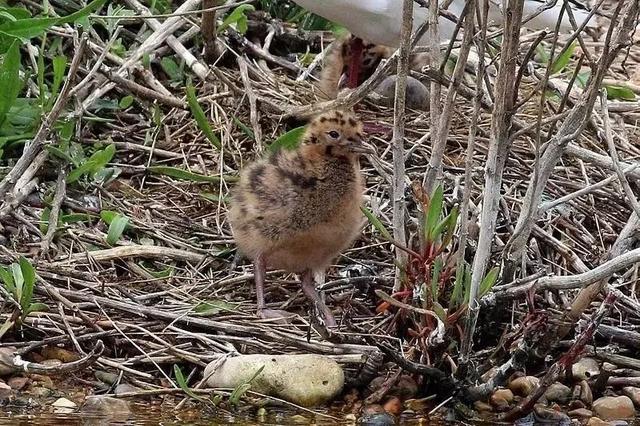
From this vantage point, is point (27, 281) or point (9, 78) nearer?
point (27, 281)

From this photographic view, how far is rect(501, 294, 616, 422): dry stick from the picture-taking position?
11.5 feet

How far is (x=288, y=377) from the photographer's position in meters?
3.67

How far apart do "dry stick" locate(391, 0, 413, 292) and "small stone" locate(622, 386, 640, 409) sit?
Result: 0.78 m

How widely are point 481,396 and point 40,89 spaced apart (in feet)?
7.84

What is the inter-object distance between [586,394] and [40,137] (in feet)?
7.35

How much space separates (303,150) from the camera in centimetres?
435

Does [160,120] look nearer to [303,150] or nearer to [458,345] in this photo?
[303,150]

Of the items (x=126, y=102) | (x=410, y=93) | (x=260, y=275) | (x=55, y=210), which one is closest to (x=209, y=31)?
(x=126, y=102)

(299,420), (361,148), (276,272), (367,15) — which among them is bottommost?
(299,420)

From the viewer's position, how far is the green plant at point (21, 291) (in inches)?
153

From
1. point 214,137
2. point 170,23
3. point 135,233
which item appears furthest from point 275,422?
point 170,23

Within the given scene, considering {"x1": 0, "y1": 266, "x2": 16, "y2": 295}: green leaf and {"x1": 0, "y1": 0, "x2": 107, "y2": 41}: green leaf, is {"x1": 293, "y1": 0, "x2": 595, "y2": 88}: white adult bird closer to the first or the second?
{"x1": 0, "y1": 0, "x2": 107, "y2": 41}: green leaf

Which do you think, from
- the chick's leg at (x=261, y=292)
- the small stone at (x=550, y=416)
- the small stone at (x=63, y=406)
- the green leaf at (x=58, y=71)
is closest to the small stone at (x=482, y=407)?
the small stone at (x=550, y=416)

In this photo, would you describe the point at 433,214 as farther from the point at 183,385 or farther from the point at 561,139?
the point at 183,385
